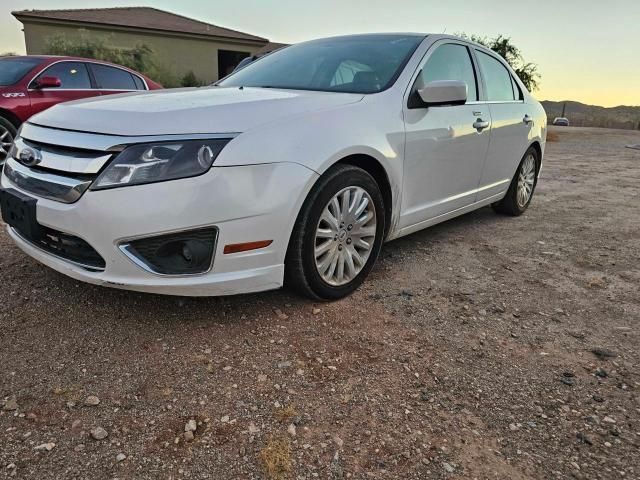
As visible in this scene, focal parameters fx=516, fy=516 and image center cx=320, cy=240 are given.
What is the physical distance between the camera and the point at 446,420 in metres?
2.01

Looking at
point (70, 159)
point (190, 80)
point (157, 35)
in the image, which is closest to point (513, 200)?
point (70, 159)

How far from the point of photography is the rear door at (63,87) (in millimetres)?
6121

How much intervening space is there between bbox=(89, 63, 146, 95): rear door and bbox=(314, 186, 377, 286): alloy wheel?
5101 mm

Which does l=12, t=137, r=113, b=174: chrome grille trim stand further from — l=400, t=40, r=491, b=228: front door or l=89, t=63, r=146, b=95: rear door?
l=89, t=63, r=146, b=95: rear door

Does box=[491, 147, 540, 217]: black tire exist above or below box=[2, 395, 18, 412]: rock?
above

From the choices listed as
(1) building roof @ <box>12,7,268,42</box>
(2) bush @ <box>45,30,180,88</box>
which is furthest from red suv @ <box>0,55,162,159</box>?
(1) building roof @ <box>12,7,268,42</box>

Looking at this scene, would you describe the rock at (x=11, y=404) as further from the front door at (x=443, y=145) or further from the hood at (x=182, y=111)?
the front door at (x=443, y=145)

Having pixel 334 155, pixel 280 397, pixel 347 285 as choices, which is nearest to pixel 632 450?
pixel 280 397

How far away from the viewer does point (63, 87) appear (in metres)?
6.51

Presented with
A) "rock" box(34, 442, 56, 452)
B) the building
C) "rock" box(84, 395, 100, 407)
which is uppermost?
the building

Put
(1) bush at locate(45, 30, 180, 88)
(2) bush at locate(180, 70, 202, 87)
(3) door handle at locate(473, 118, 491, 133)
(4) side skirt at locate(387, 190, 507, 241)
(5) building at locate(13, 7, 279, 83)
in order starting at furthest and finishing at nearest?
1. (2) bush at locate(180, 70, 202, 87)
2. (5) building at locate(13, 7, 279, 83)
3. (1) bush at locate(45, 30, 180, 88)
4. (3) door handle at locate(473, 118, 491, 133)
5. (4) side skirt at locate(387, 190, 507, 241)

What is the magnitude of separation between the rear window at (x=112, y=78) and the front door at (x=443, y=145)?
5142mm

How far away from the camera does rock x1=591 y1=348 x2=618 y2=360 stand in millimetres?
2521

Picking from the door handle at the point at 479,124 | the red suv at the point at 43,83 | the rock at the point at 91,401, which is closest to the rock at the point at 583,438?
the rock at the point at 91,401
